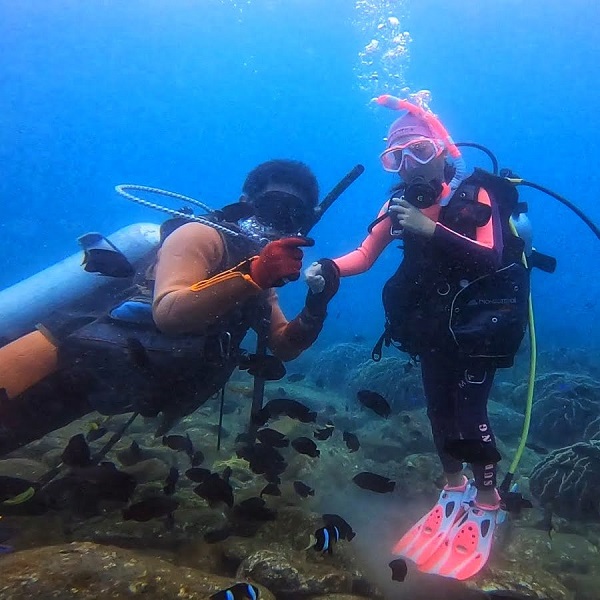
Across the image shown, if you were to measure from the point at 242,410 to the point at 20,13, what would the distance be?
93.5 meters

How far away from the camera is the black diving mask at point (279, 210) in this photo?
168 inches

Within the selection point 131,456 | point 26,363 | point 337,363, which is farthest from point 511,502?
point 337,363

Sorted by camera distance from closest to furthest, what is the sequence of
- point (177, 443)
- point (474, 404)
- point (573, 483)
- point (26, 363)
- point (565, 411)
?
point (26, 363) < point (474, 404) < point (177, 443) < point (573, 483) < point (565, 411)

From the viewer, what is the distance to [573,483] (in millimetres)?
6016

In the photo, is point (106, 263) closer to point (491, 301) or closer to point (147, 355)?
point (147, 355)

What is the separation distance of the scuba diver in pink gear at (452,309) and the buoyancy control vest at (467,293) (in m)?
0.01

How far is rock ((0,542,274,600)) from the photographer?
8.87 feet

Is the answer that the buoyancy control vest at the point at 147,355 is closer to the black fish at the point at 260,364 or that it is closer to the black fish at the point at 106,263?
the black fish at the point at 260,364

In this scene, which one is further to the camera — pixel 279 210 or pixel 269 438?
pixel 269 438

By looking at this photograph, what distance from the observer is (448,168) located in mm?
5020

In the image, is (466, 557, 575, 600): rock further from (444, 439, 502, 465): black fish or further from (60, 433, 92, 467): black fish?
(60, 433, 92, 467): black fish

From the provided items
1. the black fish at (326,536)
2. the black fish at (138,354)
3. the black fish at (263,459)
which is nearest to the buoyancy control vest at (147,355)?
the black fish at (138,354)

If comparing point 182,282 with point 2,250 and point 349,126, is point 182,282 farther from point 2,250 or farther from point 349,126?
point 349,126

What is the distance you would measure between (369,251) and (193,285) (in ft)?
8.44
